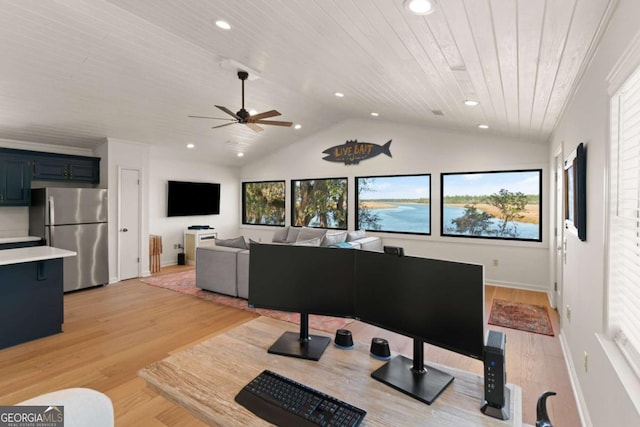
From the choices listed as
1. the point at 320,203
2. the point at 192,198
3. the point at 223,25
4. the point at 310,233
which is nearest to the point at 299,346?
the point at 223,25

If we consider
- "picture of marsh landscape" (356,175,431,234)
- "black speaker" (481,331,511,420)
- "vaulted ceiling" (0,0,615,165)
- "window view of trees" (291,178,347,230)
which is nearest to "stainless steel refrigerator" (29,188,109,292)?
"vaulted ceiling" (0,0,615,165)

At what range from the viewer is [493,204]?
567cm

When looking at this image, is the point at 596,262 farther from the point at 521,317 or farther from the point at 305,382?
the point at 521,317

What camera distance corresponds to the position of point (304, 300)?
159 cm

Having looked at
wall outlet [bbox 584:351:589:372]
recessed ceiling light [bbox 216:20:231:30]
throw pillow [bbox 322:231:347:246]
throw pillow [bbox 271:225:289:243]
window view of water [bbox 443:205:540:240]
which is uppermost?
recessed ceiling light [bbox 216:20:231:30]

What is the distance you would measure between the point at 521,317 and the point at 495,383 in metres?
3.59

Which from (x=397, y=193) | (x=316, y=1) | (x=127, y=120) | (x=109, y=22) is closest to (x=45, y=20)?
(x=109, y=22)

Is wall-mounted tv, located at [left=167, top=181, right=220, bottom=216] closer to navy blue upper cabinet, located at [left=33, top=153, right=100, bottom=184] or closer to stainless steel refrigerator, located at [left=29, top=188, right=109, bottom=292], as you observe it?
navy blue upper cabinet, located at [left=33, top=153, right=100, bottom=184]

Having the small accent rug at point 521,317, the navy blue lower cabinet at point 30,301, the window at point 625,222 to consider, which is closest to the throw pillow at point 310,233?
the small accent rug at point 521,317

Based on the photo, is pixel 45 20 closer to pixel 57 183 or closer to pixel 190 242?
pixel 57 183

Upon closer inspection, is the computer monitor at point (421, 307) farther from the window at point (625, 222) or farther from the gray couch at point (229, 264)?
the gray couch at point (229, 264)

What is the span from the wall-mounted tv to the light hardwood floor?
9.56ft

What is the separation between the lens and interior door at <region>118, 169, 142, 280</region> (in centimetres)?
584

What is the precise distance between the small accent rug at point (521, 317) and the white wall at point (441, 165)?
1.01 m
